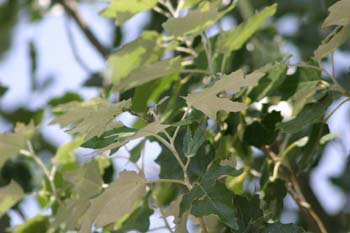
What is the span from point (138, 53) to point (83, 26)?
56cm

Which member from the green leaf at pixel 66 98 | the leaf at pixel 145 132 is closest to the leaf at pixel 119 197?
the leaf at pixel 145 132

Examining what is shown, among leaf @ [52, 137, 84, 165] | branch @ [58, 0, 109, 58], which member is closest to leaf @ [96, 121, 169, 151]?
leaf @ [52, 137, 84, 165]

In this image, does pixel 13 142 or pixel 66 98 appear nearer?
pixel 13 142

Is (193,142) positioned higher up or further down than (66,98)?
higher up

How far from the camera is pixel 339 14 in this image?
69cm

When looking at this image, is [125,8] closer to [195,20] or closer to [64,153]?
[195,20]

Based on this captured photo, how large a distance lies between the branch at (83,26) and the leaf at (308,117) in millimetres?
630

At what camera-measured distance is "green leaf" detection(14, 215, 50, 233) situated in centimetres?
96

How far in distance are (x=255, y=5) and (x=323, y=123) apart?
2.04 feet

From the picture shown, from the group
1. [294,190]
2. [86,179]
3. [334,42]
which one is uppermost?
[334,42]

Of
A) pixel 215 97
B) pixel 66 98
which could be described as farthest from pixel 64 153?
pixel 215 97

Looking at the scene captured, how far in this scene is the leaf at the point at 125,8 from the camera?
887mm

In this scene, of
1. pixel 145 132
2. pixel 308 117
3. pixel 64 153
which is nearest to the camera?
pixel 145 132

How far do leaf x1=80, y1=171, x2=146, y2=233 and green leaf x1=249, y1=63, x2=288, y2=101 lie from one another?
20 centimetres
